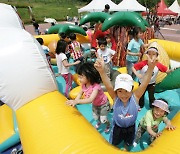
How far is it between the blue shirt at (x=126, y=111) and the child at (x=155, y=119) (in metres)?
0.23

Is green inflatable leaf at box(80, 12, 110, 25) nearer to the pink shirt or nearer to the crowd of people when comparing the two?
the crowd of people

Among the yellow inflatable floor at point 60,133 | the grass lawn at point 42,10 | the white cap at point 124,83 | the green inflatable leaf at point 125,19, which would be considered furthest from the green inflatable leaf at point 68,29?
the grass lawn at point 42,10

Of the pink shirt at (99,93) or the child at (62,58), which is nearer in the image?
the pink shirt at (99,93)

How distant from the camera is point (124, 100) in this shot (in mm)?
2377

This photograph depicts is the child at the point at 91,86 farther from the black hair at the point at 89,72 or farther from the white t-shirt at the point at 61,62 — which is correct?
the white t-shirt at the point at 61,62

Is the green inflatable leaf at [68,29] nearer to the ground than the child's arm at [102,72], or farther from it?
nearer to the ground

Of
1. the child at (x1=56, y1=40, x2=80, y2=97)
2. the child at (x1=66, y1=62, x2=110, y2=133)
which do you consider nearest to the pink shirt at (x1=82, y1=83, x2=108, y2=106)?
the child at (x1=66, y1=62, x2=110, y2=133)

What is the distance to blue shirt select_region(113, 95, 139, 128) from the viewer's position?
2416 millimetres

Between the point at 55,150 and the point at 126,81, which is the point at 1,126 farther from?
the point at 126,81

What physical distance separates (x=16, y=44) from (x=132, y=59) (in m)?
2.40

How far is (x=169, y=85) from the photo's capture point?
13.6ft

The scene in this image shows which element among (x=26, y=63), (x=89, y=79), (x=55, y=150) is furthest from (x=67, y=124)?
(x=26, y=63)

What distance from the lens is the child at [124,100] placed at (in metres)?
2.26

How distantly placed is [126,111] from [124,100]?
0.42 ft
